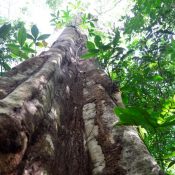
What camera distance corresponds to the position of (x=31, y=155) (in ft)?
5.15

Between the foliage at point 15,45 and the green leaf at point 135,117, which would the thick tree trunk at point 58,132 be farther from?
the foliage at point 15,45

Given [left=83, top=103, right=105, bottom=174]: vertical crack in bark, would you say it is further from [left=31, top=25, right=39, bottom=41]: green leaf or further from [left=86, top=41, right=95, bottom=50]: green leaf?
[left=31, top=25, right=39, bottom=41]: green leaf

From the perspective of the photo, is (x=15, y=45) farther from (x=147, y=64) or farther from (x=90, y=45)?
(x=147, y=64)

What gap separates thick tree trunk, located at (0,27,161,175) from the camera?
4.74 feet

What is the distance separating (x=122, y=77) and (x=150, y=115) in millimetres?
2362

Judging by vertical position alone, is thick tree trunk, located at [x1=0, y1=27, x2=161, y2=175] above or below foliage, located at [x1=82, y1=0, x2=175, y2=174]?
below

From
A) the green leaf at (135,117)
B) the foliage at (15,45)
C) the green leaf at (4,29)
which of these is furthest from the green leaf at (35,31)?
the green leaf at (135,117)

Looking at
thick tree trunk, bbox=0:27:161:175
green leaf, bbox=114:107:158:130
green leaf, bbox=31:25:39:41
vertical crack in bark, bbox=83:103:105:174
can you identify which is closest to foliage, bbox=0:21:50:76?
green leaf, bbox=31:25:39:41

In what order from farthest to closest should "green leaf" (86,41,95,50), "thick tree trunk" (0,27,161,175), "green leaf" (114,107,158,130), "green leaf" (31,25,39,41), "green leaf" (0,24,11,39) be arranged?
"green leaf" (31,25,39,41)
"green leaf" (86,41,95,50)
"green leaf" (0,24,11,39)
"green leaf" (114,107,158,130)
"thick tree trunk" (0,27,161,175)

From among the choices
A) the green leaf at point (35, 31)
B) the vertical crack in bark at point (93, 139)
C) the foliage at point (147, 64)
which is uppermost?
the green leaf at point (35, 31)

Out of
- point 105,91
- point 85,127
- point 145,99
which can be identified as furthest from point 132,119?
point 145,99

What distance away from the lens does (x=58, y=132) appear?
2117 mm

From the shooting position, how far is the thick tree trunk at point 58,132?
1.44 m

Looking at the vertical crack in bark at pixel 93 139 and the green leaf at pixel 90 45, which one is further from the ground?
the green leaf at pixel 90 45
